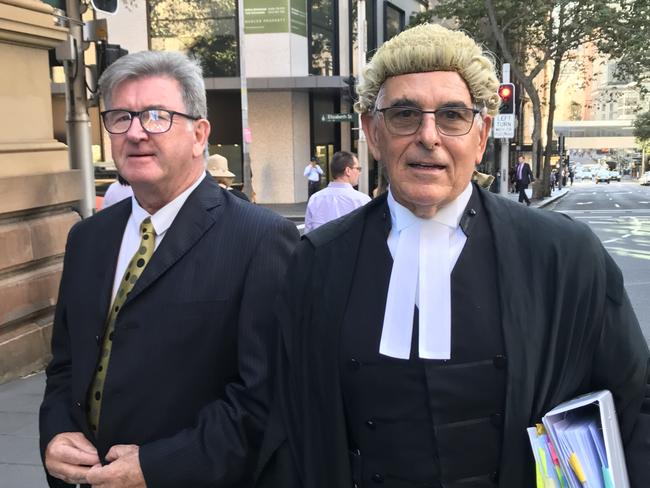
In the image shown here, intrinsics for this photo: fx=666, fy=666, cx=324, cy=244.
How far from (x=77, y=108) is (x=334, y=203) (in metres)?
3.16

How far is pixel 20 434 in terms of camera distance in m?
4.38

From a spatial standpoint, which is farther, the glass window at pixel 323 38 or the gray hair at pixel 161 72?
the glass window at pixel 323 38

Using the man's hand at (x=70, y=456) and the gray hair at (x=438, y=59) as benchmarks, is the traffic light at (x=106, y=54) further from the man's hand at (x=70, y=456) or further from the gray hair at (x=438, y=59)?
the gray hair at (x=438, y=59)

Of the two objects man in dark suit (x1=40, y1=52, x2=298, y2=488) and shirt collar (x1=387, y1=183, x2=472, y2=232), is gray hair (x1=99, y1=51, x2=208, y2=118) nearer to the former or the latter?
man in dark suit (x1=40, y1=52, x2=298, y2=488)

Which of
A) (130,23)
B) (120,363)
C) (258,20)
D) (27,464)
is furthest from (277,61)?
(120,363)

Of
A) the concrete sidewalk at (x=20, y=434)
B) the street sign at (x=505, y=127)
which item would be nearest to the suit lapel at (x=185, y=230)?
the concrete sidewalk at (x=20, y=434)

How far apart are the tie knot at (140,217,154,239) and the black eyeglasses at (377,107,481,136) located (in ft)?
2.83

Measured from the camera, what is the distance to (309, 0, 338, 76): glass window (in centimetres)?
2559

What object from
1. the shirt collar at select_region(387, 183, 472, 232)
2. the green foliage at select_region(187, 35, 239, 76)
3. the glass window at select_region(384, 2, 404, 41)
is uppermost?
the glass window at select_region(384, 2, 404, 41)

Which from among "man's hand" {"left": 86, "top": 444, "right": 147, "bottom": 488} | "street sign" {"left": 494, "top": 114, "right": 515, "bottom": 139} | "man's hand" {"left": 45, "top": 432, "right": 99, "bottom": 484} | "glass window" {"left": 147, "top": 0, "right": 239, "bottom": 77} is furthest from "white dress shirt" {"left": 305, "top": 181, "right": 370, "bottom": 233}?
"glass window" {"left": 147, "top": 0, "right": 239, "bottom": 77}

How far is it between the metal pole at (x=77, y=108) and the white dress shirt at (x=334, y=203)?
7.97 ft

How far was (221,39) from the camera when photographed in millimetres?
24188

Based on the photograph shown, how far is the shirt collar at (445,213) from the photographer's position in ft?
5.51

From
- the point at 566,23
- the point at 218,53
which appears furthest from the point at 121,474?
the point at 566,23
